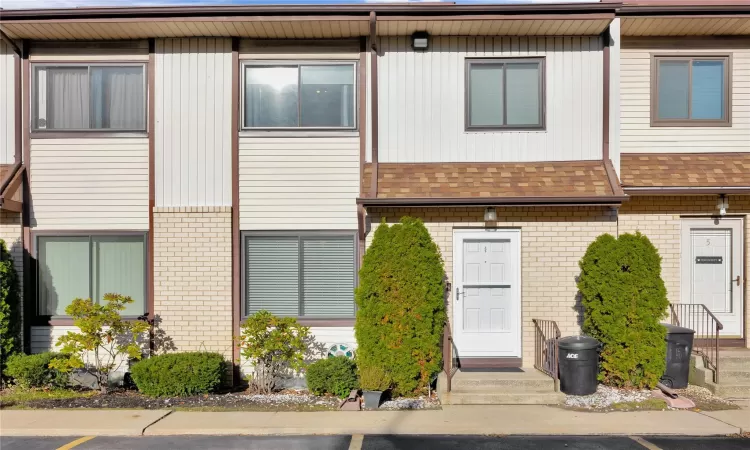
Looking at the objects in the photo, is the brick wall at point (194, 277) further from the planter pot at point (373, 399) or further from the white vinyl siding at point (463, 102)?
the white vinyl siding at point (463, 102)

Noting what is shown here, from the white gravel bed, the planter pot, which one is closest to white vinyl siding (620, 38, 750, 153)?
the white gravel bed

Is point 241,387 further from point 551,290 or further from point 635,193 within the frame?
point 635,193

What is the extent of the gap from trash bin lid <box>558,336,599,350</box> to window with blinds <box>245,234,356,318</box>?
128 inches

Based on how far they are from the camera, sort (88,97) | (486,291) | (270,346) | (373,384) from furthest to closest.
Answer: (88,97) < (486,291) < (270,346) < (373,384)

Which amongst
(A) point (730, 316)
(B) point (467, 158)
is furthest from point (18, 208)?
(A) point (730, 316)

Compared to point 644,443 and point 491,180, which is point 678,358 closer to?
point 644,443

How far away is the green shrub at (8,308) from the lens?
8.96 metres

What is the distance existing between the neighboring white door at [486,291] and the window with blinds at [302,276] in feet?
5.68

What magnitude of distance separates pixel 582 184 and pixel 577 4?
2712mm

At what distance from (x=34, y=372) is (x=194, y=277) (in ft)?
8.67

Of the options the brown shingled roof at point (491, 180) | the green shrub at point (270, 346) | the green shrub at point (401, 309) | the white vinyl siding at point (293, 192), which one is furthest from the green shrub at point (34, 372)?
the brown shingled roof at point (491, 180)

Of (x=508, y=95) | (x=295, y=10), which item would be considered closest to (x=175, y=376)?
(x=295, y=10)

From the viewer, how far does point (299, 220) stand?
375 inches

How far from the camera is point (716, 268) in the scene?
997cm
